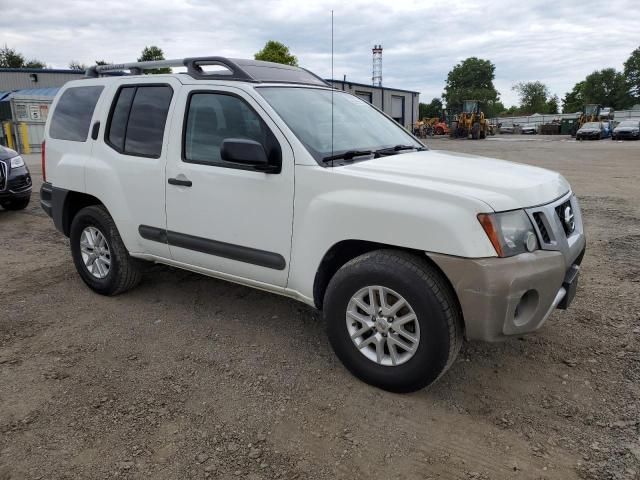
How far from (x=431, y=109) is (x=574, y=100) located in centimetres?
2894

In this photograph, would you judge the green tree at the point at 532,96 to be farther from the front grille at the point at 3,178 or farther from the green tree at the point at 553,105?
the front grille at the point at 3,178

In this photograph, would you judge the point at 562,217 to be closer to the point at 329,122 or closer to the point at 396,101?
the point at 329,122

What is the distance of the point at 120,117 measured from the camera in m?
4.25

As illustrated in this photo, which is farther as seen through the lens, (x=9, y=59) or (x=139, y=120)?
(x=9, y=59)

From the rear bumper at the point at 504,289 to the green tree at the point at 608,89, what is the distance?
9805 cm

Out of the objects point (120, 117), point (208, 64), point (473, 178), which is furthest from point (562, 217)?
point (120, 117)

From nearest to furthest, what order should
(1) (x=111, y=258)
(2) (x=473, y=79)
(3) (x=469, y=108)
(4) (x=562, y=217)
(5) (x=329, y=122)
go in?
(4) (x=562, y=217) → (5) (x=329, y=122) → (1) (x=111, y=258) → (3) (x=469, y=108) → (2) (x=473, y=79)

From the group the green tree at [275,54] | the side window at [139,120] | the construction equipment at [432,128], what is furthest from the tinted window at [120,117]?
the construction equipment at [432,128]

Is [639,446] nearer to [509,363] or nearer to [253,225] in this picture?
[509,363]

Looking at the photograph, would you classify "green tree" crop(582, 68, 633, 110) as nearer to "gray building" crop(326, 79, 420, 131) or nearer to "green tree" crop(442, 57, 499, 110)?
"green tree" crop(442, 57, 499, 110)

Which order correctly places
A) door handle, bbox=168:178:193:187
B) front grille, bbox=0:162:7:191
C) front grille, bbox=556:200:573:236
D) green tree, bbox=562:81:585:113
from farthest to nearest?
green tree, bbox=562:81:585:113
front grille, bbox=0:162:7:191
door handle, bbox=168:178:193:187
front grille, bbox=556:200:573:236

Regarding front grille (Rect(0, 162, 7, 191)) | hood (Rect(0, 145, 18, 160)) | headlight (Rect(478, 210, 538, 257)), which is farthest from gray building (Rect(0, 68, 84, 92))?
headlight (Rect(478, 210, 538, 257))

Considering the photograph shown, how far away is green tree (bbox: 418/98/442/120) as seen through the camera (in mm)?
86500

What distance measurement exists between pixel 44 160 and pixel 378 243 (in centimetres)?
364
